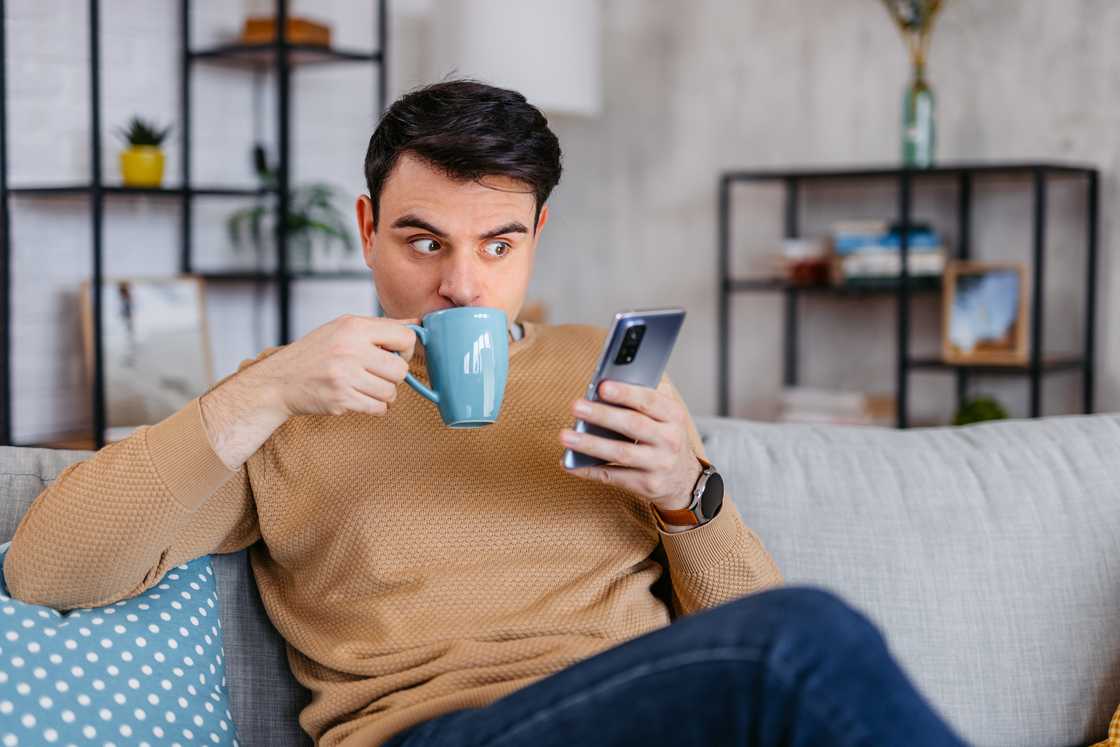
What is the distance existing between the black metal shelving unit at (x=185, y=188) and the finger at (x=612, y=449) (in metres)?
1.87

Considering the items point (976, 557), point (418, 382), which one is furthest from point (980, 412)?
point (418, 382)

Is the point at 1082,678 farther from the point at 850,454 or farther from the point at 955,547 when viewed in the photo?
the point at 850,454

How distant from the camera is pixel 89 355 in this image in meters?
2.92

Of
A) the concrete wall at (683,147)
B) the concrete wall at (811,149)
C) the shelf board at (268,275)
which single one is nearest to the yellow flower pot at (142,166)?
the concrete wall at (683,147)

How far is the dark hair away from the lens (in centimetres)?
140

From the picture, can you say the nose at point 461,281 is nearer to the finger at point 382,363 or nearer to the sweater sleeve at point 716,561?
the finger at point 382,363

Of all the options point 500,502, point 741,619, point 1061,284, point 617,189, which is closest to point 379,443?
→ point 500,502

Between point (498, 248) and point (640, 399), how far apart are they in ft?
1.03

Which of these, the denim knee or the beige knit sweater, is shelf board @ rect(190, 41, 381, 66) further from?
the denim knee

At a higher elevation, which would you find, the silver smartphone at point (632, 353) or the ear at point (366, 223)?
the ear at point (366, 223)

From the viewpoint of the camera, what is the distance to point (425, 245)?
1403 millimetres

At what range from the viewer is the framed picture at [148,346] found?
9.55 feet

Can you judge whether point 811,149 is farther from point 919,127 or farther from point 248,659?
point 248,659

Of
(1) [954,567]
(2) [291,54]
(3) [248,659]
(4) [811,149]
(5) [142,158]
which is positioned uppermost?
(2) [291,54]
